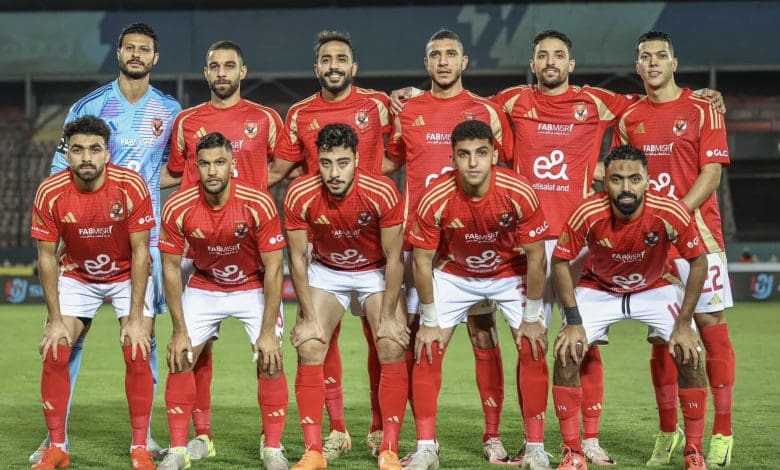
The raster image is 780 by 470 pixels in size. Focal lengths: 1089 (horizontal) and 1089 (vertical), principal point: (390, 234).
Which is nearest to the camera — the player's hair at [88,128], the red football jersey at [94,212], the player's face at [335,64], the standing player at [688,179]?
the player's hair at [88,128]

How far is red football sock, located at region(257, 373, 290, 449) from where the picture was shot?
5.88 metres

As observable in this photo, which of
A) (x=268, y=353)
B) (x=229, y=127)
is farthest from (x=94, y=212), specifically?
(x=268, y=353)

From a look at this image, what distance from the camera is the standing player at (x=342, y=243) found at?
5824 millimetres

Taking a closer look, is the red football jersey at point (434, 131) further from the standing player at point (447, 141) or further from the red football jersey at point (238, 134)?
the red football jersey at point (238, 134)

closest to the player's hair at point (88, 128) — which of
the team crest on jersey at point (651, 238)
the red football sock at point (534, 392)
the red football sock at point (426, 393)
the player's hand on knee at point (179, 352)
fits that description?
the player's hand on knee at point (179, 352)

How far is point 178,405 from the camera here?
5906 mm

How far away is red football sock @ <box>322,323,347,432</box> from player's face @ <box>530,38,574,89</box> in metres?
1.95

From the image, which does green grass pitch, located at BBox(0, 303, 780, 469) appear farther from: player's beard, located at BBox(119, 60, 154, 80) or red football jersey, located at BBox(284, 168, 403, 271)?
player's beard, located at BBox(119, 60, 154, 80)

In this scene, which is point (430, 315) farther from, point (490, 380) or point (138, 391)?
point (138, 391)

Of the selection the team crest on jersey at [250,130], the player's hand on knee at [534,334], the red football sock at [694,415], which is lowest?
the red football sock at [694,415]

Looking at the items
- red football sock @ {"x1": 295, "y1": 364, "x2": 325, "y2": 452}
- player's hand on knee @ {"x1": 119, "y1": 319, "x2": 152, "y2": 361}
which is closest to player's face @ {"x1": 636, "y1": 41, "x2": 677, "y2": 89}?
red football sock @ {"x1": 295, "y1": 364, "x2": 325, "y2": 452}

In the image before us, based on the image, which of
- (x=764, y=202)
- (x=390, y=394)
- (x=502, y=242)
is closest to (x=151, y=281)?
(x=390, y=394)

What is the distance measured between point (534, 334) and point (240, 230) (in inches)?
66.3

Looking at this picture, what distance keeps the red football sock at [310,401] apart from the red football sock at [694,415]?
77.4 inches
